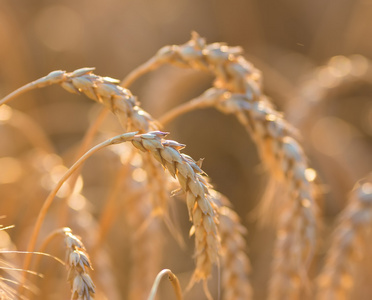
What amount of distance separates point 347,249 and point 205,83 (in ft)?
10.2

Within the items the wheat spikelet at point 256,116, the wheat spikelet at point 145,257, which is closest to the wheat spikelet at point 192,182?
the wheat spikelet at point 256,116

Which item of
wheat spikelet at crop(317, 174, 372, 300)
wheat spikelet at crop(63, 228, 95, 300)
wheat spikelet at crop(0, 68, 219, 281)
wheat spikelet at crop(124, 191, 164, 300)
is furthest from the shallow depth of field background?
wheat spikelet at crop(63, 228, 95, 300)

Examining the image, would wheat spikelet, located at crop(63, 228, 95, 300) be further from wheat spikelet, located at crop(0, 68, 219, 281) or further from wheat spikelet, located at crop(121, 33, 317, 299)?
wheat spikelet, located at crop(121, 33, 317, 299)

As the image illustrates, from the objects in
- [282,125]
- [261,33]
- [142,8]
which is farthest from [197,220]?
[142,8]

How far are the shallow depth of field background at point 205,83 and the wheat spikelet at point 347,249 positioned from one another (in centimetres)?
62

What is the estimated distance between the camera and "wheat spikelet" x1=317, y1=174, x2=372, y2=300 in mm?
1793

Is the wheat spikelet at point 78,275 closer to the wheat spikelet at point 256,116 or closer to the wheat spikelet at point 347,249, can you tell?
the wheat spikelet at point 256,116

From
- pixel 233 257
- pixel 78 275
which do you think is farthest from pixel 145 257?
pixel 78 275

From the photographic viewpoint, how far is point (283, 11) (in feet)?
18.0

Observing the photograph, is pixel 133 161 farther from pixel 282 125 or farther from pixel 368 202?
pixel 368 202

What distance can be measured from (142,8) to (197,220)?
459 cm

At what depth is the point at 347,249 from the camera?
5.90 feet

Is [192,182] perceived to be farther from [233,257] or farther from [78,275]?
[233,257]

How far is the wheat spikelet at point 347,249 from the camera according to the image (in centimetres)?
179
